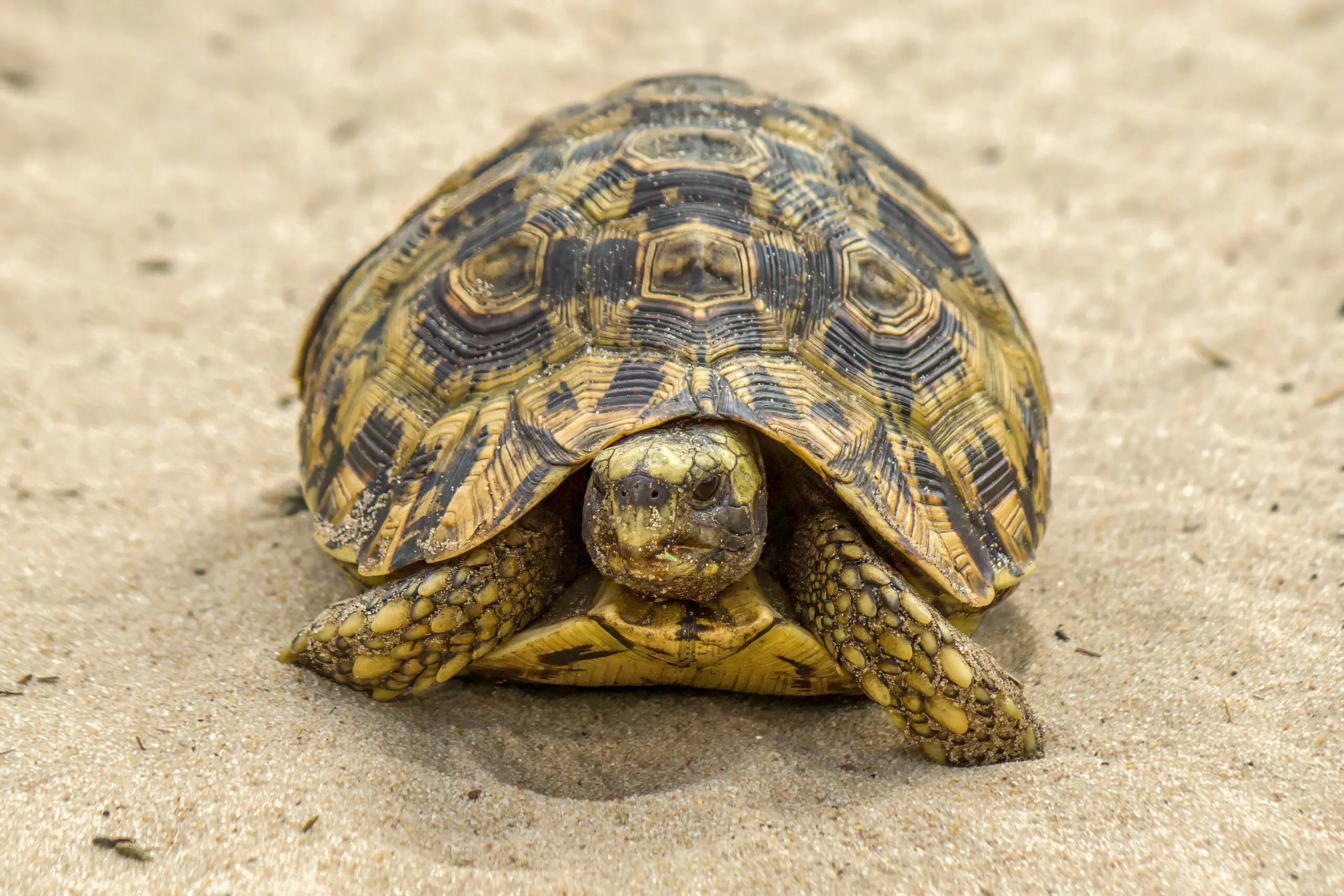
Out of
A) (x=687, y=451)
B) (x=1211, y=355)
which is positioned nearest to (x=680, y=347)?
(x=687, y=451)

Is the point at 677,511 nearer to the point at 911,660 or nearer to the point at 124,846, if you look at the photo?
the point at 911,660

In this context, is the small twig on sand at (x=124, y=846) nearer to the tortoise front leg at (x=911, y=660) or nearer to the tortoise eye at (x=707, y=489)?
the tortoise eye at (x=707, y=489)

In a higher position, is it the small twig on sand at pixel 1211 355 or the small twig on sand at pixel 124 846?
the small twig on sand at pixel 1211 355

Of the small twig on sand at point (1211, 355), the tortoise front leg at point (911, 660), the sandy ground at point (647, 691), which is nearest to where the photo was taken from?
the sandy ground at point (647, 691)

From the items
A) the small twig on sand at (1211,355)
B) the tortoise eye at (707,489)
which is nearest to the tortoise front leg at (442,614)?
the tortoise eye at (707,489)

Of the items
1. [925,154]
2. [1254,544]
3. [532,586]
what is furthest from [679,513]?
[925,154]

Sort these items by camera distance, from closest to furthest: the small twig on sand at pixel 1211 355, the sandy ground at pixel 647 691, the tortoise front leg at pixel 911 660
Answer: the sandy ground at pixel 647 691 < the tortoise front leg at pixel 911 660 < the small twig on sand at pixel 1211 355
